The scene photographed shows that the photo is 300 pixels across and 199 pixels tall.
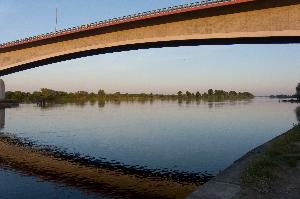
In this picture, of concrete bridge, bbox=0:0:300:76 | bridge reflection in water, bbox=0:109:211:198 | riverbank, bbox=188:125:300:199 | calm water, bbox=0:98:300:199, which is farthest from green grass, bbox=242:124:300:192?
concrete bridge, bbox=0:0:300:76

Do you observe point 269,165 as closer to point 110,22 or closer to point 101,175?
point 101,175

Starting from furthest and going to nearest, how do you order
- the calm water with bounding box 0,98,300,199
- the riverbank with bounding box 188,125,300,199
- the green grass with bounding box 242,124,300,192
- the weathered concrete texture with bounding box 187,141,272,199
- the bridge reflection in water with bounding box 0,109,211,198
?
1. the calm water with bounding box 0,98,300,199
2. the bridge reflection in water with bounding box 0,109,211,198
3. the green grass with bounding box 242,124,300,192
4. the weathered concrete texture with bounding box 187,141,272,199
5. the riverbank with bounding box 188,125,300,199

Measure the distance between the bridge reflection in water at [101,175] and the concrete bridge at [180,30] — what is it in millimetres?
12470

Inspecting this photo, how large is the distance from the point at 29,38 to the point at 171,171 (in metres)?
28.7

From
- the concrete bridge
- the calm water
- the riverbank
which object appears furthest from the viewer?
the concrete bridge

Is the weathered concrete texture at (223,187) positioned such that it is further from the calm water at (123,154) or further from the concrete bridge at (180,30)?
the concrete bridge at (180,30)

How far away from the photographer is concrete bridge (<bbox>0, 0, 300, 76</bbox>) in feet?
83.8

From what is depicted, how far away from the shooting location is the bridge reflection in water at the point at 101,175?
1731 centimetres

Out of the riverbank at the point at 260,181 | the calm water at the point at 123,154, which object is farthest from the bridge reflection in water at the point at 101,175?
the riverbank at the point at 260,181

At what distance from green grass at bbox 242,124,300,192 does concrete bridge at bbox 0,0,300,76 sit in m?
9.60

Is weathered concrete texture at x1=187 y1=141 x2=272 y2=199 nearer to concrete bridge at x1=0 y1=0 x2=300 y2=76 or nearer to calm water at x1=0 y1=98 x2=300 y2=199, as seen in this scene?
calm water at x1=0 y1=98 x2=300 y2=199

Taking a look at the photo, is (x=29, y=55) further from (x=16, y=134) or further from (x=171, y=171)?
(x=171, y=171)

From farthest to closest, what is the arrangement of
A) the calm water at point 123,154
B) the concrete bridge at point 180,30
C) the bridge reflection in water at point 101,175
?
the concrete bridge at point 180,30
the calm water at point 123,154
the bridge reflection in water at point 101,175

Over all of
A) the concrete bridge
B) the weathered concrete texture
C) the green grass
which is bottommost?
the weathered concrete texture
